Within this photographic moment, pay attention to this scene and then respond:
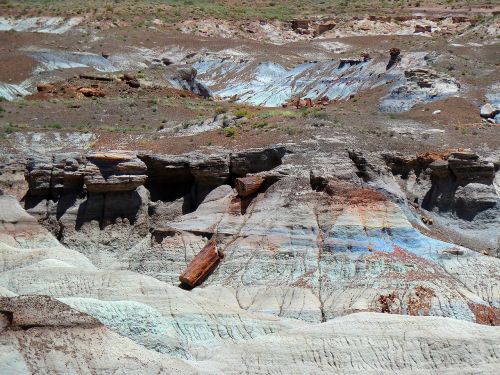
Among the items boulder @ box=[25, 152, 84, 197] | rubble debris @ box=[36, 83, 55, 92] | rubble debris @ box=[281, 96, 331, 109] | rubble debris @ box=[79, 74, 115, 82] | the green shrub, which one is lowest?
rubble debris @ box=[36, 83, 55, 92]

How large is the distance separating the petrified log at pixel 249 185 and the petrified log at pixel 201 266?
115 inches

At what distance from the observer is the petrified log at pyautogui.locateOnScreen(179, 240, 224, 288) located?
1105 inches

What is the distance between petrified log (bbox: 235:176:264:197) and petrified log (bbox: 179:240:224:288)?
2.93 m

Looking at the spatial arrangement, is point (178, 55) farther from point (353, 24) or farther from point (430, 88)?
point (430, 88)

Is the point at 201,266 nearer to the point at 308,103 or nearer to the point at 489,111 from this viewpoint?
the point at 489,111

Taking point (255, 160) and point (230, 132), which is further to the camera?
point (230, 132)

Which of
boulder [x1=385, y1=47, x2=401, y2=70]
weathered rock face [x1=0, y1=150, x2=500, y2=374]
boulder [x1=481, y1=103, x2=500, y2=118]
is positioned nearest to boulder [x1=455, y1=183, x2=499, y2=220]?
weathered rock face [x1=0, y1=150, x2=500, y2=374]

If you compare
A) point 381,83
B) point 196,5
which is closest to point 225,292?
point 381,83

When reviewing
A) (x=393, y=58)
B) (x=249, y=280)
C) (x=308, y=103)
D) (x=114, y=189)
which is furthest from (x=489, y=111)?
(x=249, y=280)

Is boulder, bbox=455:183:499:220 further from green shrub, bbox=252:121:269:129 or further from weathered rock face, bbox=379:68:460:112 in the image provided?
weathered rock face, bbox=379:68:460:112

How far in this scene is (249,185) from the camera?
1240 inches

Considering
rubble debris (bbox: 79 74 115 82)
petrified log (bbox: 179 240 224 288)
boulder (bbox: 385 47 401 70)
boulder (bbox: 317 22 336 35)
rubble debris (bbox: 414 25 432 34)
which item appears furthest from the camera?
boulder (bbox: 317 22 336 35)

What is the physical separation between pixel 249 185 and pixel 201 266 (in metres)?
4.28

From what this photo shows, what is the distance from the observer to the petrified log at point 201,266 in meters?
28.1
